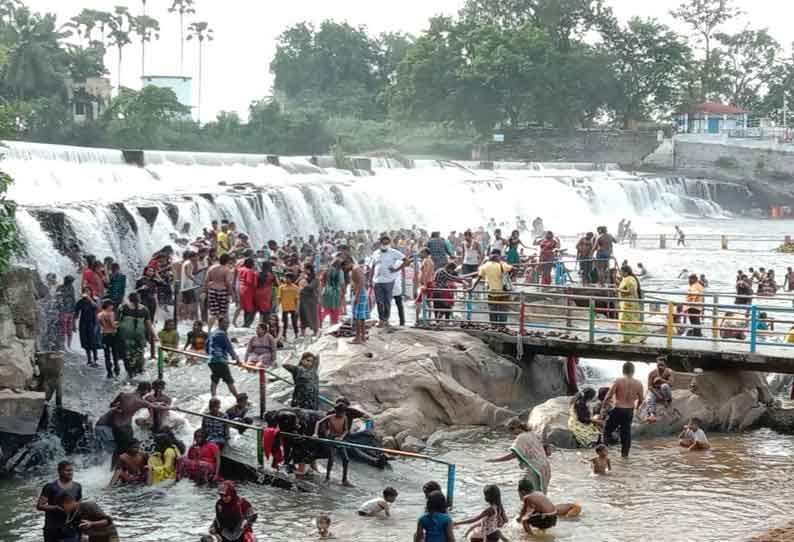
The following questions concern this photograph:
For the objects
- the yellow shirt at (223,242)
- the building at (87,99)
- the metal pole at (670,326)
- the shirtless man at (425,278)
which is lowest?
the metal pole at (670,326)

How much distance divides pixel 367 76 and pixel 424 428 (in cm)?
7686

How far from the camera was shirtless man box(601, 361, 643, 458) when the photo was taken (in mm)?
14555

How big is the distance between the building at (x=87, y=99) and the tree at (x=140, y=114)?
3.45 feet

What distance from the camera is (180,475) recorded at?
13289 mm

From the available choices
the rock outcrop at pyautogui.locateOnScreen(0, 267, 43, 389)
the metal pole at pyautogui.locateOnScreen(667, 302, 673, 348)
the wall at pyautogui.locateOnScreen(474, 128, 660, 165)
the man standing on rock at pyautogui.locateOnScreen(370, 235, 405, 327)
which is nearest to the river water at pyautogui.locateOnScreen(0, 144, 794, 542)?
the rock outcrop at pyautogui.locateOnScreen(0, 267, 43, 389)

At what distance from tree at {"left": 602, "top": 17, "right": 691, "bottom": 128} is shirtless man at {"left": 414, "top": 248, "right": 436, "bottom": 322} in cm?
6464

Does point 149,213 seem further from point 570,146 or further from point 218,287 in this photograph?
point 570,146

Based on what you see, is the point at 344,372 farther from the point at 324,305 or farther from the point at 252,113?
the point at 252,113

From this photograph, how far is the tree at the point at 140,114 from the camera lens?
5759 cm

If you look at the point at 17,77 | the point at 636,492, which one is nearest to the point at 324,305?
the point at 636,492

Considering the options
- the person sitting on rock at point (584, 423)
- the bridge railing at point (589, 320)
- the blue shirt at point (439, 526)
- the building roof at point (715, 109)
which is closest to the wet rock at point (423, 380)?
the bridge railing at point (589, 320)

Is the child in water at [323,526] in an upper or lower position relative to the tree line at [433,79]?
lower

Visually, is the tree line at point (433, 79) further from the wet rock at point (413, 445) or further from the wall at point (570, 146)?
the wet rock at point (413, 445)

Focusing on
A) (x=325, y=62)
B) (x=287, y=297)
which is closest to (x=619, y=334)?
(x=287, y=297)
